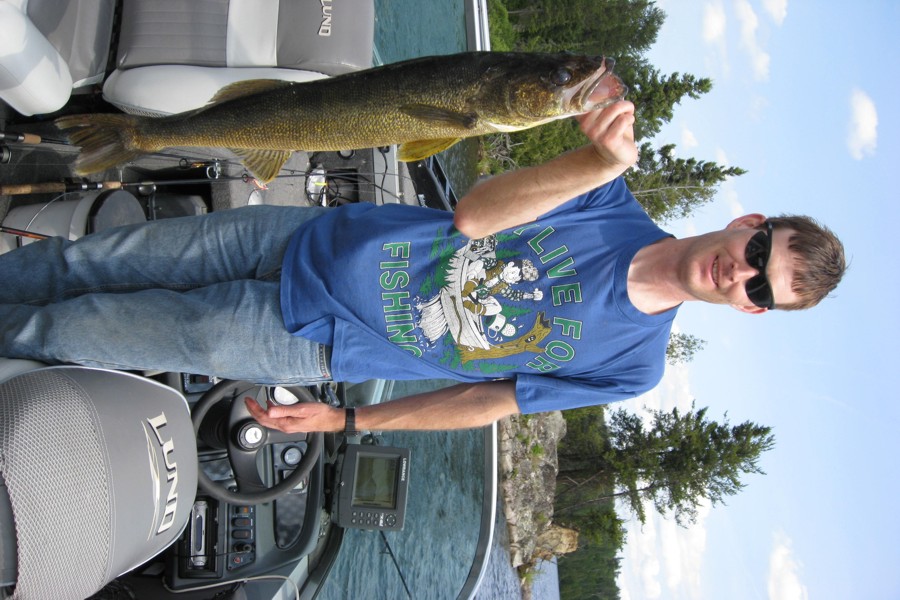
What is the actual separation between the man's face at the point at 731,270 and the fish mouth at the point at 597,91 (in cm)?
73

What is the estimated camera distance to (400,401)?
2.69m

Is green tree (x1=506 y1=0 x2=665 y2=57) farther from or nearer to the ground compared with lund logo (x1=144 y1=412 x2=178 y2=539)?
farther from the ground

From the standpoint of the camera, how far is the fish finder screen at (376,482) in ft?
9.34

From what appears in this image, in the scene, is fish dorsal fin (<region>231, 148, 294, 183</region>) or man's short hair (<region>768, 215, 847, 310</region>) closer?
man's short hair (<region>768, 215, 847, 310</region>)

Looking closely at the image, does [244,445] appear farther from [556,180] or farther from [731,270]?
[731,270]

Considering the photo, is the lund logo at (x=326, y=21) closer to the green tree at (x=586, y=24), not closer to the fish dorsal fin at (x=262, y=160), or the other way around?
the fish dorsal fin at (x=262, y=160)

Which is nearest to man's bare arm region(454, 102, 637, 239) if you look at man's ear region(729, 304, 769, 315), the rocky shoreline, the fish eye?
the fish eye

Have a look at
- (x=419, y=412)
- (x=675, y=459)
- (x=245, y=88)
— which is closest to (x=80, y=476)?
(x=419, y=412)

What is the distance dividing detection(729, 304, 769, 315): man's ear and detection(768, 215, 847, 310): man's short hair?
2.3 inches

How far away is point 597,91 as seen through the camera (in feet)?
5.61

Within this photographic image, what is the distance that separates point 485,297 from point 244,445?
4.02 ft

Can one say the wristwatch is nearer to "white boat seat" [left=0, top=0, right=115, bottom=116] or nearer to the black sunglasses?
the black sunglasses

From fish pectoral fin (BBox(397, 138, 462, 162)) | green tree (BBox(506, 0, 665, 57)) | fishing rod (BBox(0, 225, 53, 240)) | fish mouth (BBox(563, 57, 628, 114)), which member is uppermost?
green tree (BBox(506, 0, 665, 57))

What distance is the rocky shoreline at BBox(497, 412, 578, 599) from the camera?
11.8 metres
